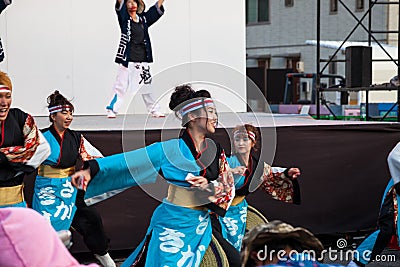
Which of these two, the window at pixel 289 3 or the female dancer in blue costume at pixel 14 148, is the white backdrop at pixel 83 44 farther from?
the window at pixel 289 3

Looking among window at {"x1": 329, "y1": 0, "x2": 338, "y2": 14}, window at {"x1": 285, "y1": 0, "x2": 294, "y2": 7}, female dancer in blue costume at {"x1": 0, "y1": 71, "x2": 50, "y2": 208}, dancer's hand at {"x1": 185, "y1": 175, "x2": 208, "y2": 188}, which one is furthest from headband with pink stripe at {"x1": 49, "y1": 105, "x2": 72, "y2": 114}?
window at {"x1": 285, "y1": 0, "x2": 294, "y2": 7}

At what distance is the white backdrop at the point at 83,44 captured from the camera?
8.19 m

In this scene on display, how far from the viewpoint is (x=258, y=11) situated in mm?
25500

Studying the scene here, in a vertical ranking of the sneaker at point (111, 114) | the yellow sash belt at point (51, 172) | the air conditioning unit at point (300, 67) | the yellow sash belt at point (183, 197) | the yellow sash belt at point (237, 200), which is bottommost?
the air conditioning unit at point (300, 67)

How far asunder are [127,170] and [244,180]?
0.85m

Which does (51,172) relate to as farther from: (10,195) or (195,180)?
(195,180)

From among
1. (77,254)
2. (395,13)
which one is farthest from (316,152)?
(395,13)

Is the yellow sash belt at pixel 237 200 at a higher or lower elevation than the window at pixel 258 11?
lower

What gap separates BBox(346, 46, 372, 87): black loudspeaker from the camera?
26.6ft

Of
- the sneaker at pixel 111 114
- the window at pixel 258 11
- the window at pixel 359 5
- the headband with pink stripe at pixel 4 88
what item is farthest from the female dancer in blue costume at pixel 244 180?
the window at pixel 258 11

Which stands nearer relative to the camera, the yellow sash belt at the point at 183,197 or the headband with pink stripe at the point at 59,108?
the yellow sash belt at the point at 183,197

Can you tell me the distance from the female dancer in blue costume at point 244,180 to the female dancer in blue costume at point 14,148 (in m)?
1.05

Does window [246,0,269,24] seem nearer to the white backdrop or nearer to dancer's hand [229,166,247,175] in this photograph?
the white backdrop

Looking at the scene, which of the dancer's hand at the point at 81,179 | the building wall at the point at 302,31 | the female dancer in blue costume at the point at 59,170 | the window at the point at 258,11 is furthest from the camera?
the window at the point at 258,11
